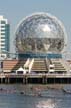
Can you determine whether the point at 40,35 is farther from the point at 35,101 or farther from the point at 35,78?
the point at 35,101

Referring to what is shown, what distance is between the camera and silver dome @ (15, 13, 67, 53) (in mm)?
187125

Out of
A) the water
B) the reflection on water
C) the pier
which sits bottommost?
the pier

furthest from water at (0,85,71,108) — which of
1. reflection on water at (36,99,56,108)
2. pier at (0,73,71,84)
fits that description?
pier at (0,73,71,84)

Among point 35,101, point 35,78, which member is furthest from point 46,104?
point 35,78

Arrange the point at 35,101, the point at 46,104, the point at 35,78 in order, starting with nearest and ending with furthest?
1. the point at 46,104
2. the point at 35,101
3. the point at 35,78

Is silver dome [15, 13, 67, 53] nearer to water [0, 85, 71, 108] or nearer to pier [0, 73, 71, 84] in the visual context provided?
pier [0, 73, 71, 84]

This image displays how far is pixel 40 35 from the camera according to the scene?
615 feet

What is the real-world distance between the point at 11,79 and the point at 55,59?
24377 millimetres

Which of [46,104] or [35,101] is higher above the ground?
[46,104]

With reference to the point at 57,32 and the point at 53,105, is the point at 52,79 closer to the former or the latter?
the point at 57,32

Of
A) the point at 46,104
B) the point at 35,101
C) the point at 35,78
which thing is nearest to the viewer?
the point at 46,104

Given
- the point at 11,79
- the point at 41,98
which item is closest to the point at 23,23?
the point at 11,79

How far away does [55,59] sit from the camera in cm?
18262

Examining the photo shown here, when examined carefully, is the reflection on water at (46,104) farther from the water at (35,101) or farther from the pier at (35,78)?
the pier at (35,78)
